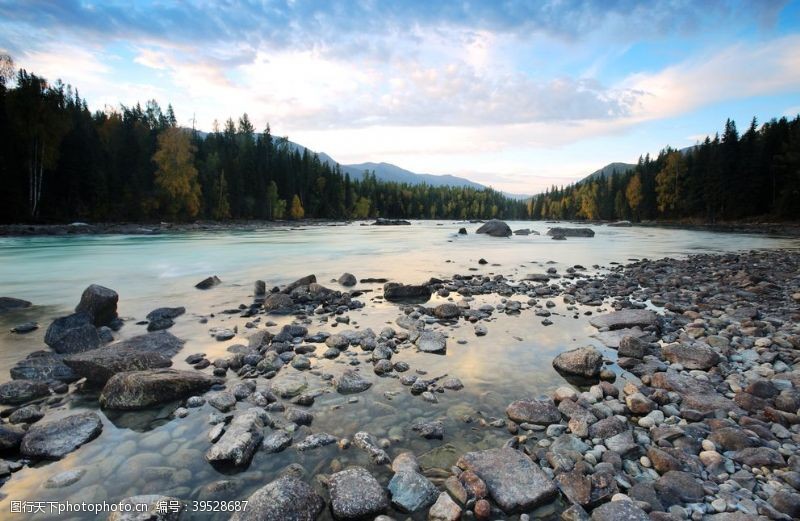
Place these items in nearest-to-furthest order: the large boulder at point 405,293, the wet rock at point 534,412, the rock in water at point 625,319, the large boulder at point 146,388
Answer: the wet rock at point 534,412
the large boulder at point 146,388
the rock in water at point 625,319
the large boulder at point 405,293

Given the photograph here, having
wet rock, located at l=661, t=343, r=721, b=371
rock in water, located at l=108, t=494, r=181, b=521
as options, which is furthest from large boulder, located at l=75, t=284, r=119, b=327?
wet rock, located at l=661, t=343, r=721, b=371

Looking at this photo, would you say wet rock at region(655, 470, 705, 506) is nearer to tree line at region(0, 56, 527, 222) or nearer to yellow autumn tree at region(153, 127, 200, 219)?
tree line at region(0, 56, 527, 222)

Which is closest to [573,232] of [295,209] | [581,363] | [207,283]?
[207,283]

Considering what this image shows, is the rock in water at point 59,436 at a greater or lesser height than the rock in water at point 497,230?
lesser

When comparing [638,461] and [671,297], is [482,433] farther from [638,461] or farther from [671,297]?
[671,297]

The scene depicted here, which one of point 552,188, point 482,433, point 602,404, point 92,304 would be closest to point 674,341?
point 602,404

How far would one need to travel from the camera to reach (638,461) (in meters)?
3.99

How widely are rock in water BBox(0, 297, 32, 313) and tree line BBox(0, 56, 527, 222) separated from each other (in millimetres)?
45754

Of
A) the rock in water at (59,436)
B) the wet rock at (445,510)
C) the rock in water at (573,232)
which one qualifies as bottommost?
the wet rock at (445,510)

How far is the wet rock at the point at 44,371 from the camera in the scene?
601 centimetres

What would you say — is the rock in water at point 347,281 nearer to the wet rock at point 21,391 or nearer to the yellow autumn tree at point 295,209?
the wet rock at point 21,391

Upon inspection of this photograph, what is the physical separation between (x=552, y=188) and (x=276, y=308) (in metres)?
199

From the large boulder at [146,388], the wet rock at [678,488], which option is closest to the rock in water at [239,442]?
the large boulder at [146,388]

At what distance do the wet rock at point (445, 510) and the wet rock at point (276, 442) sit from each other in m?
1.86
